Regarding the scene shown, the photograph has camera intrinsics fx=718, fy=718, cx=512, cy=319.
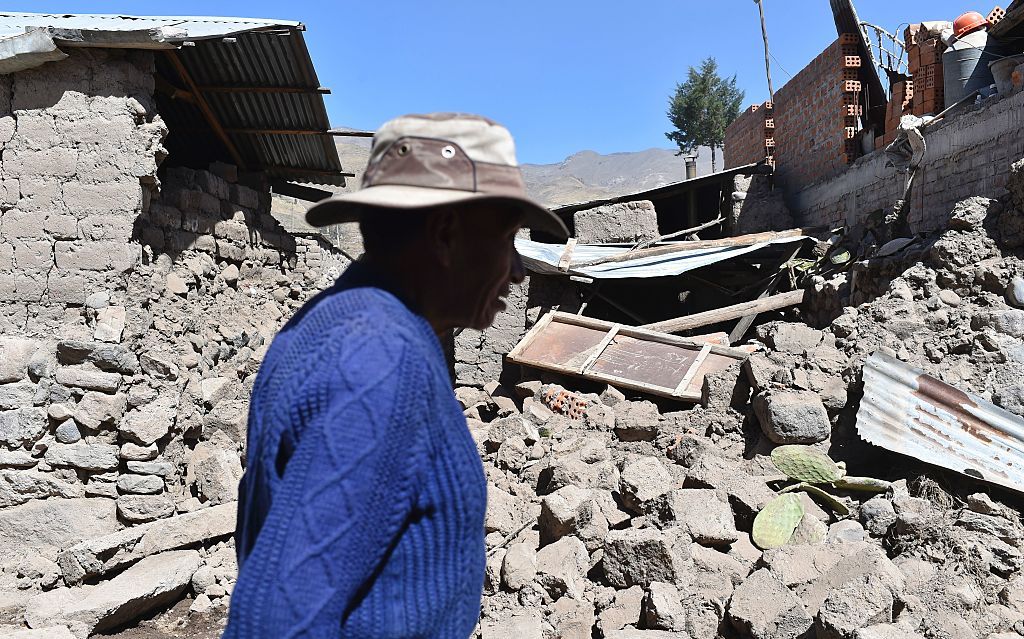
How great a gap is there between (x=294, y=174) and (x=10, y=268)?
154 inches

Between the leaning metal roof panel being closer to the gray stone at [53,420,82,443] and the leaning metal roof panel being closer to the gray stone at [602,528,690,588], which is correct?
the gray stone at [53,420,82,443]

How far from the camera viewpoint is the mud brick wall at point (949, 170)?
6.96 metres

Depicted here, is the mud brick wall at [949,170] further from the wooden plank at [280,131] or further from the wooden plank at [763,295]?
the wooden plank at [280,131]

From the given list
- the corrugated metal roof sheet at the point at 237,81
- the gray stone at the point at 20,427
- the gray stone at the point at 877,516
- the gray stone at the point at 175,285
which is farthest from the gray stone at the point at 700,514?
the corrugated metal roof sheet at the point at 237,81

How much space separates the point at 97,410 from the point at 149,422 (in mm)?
309

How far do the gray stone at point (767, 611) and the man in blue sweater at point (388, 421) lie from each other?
8.14 ft

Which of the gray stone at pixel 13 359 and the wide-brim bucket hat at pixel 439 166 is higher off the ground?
the wide-brim bucket hat at pixel 439 166

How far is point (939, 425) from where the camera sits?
15.1 ft

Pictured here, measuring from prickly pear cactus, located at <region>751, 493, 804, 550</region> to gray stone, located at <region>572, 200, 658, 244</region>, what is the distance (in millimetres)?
7200

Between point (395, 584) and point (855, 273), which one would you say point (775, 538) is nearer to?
point (395, 584)

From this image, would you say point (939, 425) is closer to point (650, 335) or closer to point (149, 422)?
point (650, 335)

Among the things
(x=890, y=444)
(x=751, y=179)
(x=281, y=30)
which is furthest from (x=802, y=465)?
(x=751, y=179)

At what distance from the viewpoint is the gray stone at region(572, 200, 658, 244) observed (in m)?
11.1

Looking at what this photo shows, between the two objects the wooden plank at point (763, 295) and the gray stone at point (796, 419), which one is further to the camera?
the wooden plank at point (763, 295)
